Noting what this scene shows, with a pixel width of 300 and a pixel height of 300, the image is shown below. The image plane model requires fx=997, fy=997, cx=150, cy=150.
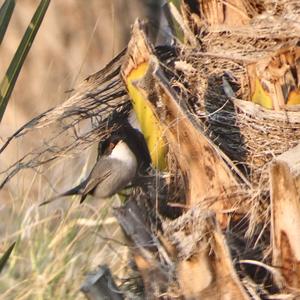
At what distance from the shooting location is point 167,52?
11.1ft

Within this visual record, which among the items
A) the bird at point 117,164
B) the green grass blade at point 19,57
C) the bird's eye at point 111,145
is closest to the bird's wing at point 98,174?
the bird at point 117,164

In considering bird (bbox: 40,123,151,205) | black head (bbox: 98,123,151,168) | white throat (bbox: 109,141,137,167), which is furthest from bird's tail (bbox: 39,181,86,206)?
black head (bbox: 98,123,151,168)

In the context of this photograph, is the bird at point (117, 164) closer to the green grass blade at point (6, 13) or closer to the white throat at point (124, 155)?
the white throat at point (124, 155)

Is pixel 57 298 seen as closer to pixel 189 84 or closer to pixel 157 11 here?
pixel 189 84

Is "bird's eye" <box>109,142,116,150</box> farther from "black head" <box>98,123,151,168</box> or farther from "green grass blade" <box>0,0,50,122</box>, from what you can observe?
"green grass blade" <box>0,0,50,122</box>

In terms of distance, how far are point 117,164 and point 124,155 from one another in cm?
19

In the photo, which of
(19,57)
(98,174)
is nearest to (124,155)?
(98,174)

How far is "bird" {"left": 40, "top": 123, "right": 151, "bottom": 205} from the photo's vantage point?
3887 mm

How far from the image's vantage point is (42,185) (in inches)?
229

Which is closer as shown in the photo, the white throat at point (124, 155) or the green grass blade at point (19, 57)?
the green grass blade at point (19, 57)

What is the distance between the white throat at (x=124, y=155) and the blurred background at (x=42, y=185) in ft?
1.38

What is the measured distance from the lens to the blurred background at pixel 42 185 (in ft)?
17.2

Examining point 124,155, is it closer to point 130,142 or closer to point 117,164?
point 117,164

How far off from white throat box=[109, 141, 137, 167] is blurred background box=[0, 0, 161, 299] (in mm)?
420
